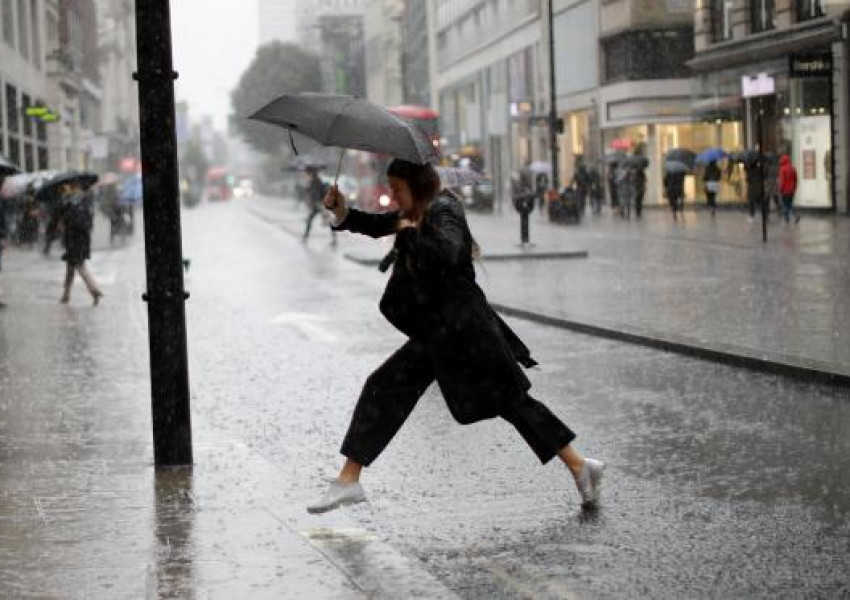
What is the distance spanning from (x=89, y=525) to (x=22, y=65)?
4657 cm

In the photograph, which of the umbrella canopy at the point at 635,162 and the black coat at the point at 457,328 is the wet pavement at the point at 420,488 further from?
the umbrella canopy at the point at 635,162

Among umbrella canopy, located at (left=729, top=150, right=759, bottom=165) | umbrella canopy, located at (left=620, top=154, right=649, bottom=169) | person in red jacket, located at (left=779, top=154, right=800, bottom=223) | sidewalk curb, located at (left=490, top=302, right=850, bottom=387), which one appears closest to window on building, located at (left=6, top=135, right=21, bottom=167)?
umbrella canopy, located at (left=620, top=154, right=649, bottom=169)

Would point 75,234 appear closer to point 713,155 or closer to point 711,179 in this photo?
point 713,155

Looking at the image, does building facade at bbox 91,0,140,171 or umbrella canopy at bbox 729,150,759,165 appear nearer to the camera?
umbrella canopy at bbox 729,150,759,165

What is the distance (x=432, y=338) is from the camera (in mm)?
6930

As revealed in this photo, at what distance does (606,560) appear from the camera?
622 cm

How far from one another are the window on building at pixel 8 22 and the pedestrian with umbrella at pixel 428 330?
40842 millimetres

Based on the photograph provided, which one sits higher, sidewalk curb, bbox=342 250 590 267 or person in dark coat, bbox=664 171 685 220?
person in dark coat, bbox=664 171 685 220

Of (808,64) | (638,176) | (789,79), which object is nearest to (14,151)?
(638,176)

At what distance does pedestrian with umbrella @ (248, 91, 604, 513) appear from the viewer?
6.73 meters

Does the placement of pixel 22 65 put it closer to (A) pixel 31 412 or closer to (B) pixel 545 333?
(B) pixel 545 333

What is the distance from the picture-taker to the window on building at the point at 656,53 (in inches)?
2153

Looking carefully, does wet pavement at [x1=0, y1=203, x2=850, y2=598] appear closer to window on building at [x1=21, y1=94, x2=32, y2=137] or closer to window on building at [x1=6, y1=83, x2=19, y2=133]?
window on building at [x1=6, y1=83, x2=19, y2=133]

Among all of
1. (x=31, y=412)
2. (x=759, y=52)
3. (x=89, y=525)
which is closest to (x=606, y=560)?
(x=89, y=525)
